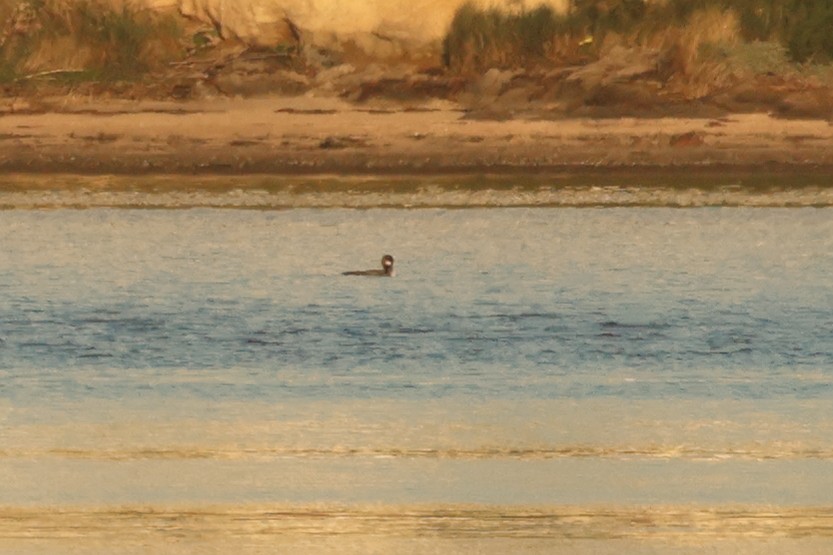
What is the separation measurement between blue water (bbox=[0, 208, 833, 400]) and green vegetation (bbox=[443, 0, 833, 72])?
272cm

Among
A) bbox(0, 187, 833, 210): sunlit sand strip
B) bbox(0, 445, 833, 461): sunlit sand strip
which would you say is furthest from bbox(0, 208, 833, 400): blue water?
bbox(0, 445, 833, 461): sunlit sand strip

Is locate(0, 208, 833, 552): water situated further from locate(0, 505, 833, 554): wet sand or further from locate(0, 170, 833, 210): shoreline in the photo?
locate(0, 170, 833, 210): shoreline

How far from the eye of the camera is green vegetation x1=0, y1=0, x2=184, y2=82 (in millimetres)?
15766

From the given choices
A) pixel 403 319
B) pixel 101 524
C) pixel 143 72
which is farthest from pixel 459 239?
pixel 101 524

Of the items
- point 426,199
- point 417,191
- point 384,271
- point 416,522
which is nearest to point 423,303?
point 384,271

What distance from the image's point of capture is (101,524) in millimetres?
5652

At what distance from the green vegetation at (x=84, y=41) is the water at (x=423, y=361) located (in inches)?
107

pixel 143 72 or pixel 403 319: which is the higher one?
pixel 143 72

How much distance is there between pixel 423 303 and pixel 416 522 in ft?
14.9

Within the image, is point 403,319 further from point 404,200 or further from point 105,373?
point 404,200

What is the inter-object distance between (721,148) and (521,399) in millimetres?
7518

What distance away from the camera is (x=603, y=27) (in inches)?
635

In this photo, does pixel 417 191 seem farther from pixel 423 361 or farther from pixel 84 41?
pixel 423 361

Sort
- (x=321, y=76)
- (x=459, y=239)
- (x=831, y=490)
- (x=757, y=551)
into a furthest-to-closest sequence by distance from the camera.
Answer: (x=321, y=76), (x=459, y=239), (x=831, y=490), (x=757, y=551)
